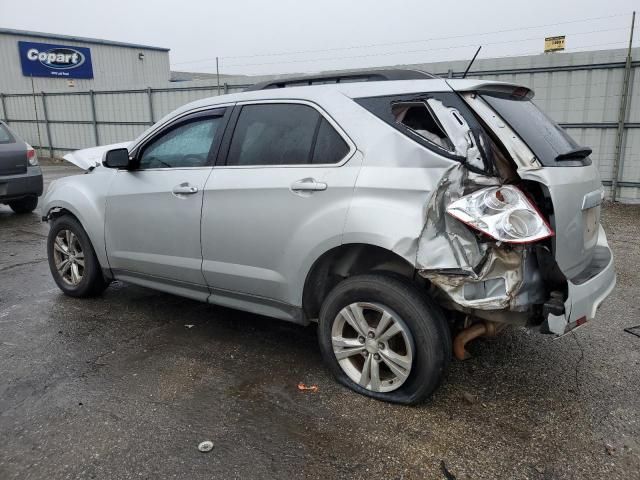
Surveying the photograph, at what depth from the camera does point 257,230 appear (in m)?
3.21

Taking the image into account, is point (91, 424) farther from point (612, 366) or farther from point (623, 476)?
point (612, 366)

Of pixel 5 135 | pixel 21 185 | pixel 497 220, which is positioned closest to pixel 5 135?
pixel 5 135

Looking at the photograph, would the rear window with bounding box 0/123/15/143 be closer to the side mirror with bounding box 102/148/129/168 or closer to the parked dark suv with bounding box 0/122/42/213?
the parked dark suv with bounding box 0/122/42/213

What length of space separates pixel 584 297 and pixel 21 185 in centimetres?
824

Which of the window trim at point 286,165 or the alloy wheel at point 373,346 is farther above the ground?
the window trim at point 286,165

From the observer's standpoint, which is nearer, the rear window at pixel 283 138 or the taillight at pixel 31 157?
the rear window at pixel 283 138

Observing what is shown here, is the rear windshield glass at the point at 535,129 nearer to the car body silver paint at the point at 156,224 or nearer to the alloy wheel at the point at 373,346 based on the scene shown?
the alloy wheel at the point at 373,346

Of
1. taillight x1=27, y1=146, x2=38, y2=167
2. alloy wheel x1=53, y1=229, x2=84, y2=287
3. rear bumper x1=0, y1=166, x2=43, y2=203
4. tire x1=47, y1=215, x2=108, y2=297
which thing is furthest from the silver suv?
taillight x1=27, y1=146, x2=38, y2=167

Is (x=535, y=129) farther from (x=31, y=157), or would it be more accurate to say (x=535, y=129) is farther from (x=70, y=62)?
(x=70, y=62)

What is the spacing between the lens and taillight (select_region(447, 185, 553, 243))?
2.44 metres

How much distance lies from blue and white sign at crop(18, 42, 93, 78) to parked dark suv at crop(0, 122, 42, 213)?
20687mm

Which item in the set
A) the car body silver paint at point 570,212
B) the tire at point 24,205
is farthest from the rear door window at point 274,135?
the tire at point 24,205

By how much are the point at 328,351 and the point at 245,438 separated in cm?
71

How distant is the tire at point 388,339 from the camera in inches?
105
